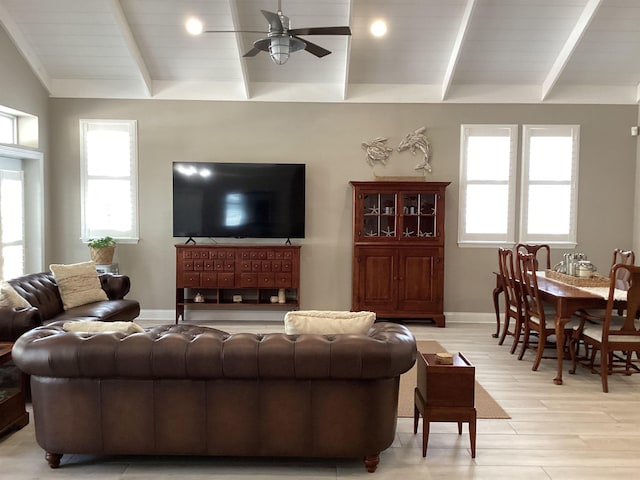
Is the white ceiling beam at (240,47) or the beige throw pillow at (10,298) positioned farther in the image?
the white ceiling beam at (240,47)

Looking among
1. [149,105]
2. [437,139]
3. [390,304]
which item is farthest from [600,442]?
[149,105]

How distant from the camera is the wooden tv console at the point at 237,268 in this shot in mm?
6789

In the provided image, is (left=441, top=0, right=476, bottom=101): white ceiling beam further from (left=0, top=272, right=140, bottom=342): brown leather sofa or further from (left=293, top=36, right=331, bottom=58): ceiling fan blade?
(left=0, top=272, right=140, bottom=342): brown leather sofa

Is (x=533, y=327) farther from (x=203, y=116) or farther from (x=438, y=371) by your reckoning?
(x=203, y=116)

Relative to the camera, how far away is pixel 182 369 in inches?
114

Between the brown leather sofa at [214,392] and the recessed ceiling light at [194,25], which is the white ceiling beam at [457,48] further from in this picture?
the brown leather sofa at [214,392]

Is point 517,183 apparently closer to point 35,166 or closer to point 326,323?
point 326,323

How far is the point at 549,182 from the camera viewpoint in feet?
23.6

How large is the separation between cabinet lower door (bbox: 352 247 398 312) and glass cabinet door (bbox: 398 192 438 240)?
40 centimetres

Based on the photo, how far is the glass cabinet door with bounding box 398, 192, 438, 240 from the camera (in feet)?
22.7

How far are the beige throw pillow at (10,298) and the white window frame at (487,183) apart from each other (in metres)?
5.25

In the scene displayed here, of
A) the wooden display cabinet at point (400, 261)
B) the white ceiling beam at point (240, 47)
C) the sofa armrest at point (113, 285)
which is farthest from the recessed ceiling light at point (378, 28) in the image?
the sofa armrest at point (113, 285)

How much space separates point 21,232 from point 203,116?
2758mm

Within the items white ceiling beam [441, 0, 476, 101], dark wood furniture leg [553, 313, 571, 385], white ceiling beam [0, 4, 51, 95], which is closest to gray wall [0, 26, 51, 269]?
white ceiling beam [0, 4, 51, 95]
